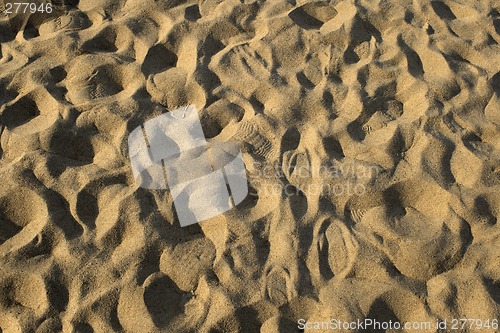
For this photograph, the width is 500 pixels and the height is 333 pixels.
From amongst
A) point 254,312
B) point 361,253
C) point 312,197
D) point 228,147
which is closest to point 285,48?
point 228,147

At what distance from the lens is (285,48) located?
238cm

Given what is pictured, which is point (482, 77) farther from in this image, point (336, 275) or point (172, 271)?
point (172, 271)

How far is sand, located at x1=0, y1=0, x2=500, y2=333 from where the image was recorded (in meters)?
1.66

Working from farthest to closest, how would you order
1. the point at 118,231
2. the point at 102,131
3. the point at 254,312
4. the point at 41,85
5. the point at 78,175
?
the point at 41,85 < the point at 102,131 < the point at 78,175 < the point at 118,231 < the point at 254,312

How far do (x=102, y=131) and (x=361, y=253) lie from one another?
3.65 ft
